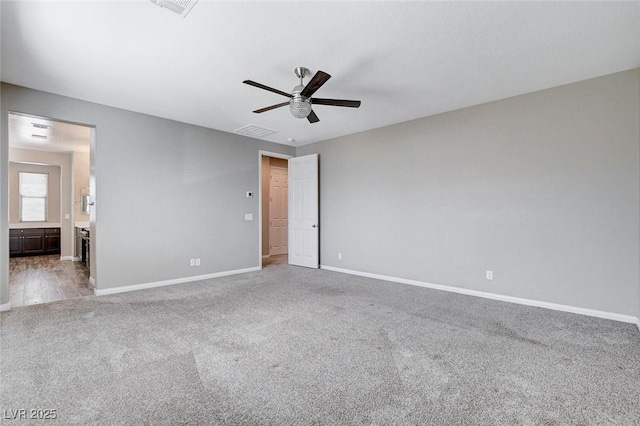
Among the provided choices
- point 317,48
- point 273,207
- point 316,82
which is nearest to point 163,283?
point 273,207

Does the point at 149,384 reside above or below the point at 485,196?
below

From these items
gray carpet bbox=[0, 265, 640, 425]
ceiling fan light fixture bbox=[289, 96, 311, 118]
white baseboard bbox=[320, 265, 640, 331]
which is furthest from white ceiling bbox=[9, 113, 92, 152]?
white baseboard bbox=[320, 265, 640, 331]

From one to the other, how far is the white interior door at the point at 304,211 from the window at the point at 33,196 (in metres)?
7.22

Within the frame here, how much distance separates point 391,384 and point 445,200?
10.8 ft

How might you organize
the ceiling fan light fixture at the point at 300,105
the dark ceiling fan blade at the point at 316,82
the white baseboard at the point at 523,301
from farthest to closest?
the white baseboard at the point at 523,301 < the ceiling fan light fixture at the point at 300,105 < the dark ceiling fan blade at the point at 316,82

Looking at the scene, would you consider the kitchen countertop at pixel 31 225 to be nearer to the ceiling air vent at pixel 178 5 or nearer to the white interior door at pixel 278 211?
the white interior door at pixel 278 211

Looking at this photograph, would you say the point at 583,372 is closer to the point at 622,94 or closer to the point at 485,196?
the point at 485,196

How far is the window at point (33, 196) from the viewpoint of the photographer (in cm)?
803

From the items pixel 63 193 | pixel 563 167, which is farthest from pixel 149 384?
pixel 63 193

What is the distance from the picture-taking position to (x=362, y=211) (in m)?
5.74

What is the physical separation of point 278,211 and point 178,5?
6.41 metres

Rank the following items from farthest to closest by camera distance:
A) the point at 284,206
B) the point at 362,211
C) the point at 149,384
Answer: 1. the point at 284,206
2. the point at 362,211
3. the point at 149,384

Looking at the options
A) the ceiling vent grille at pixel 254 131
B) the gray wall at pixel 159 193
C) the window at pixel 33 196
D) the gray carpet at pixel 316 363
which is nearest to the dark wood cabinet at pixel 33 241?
the window at pixel 33 196

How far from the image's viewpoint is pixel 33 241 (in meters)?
7.93
